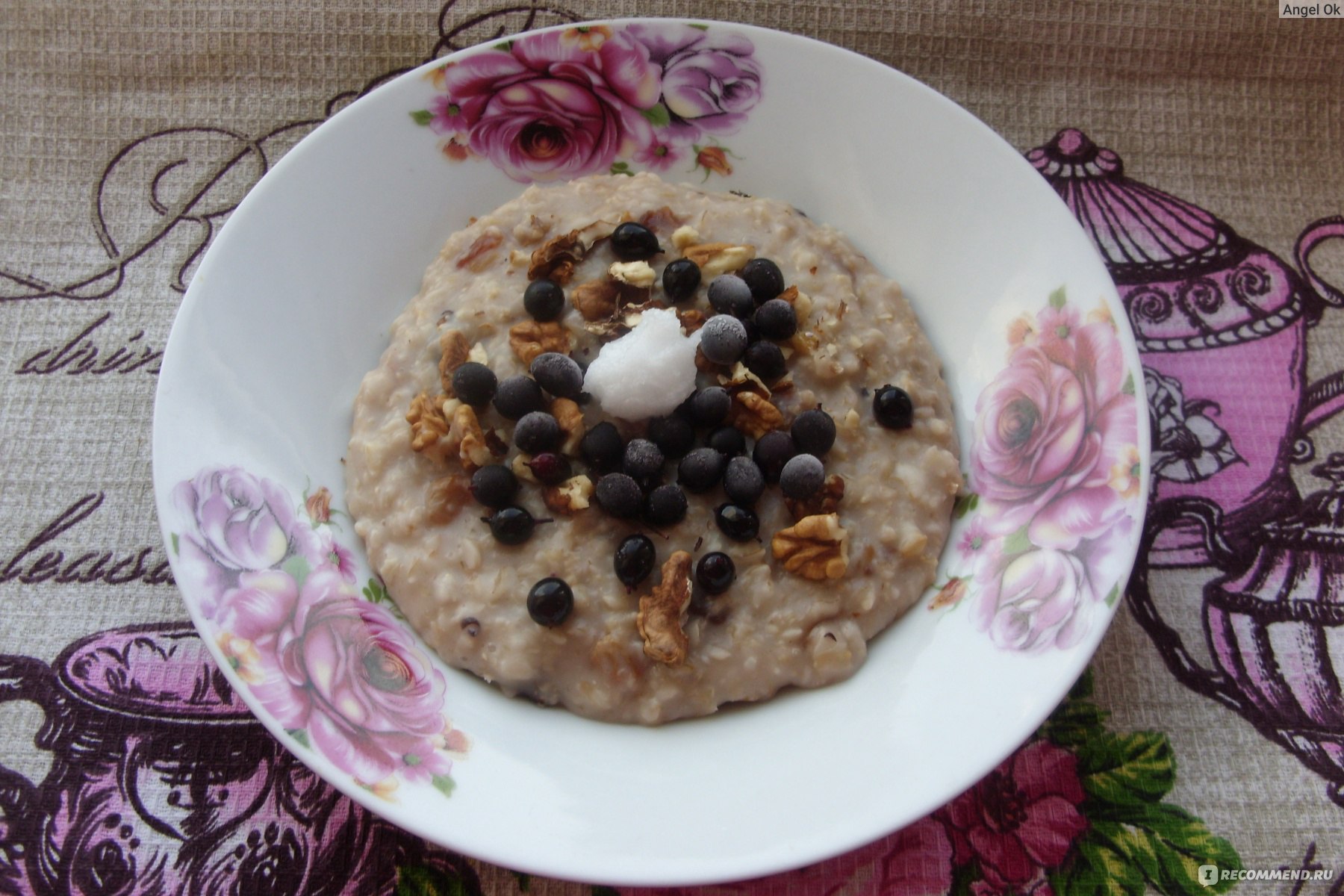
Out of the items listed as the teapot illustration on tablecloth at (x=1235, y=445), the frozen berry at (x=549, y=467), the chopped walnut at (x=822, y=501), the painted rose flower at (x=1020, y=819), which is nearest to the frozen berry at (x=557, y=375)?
the frozen berry at (x=549, y=467)

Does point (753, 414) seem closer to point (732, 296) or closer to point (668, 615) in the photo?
point (732, 296)

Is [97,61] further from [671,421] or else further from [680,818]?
[680,818]

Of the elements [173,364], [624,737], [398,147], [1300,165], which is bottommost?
[624,737]

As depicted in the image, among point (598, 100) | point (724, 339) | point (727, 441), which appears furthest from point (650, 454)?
point (598, 100)

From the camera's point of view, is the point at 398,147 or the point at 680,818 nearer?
the point at 680,818

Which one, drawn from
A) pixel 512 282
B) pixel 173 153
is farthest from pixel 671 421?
pixel 173 153

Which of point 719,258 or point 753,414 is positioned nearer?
point 753,414
